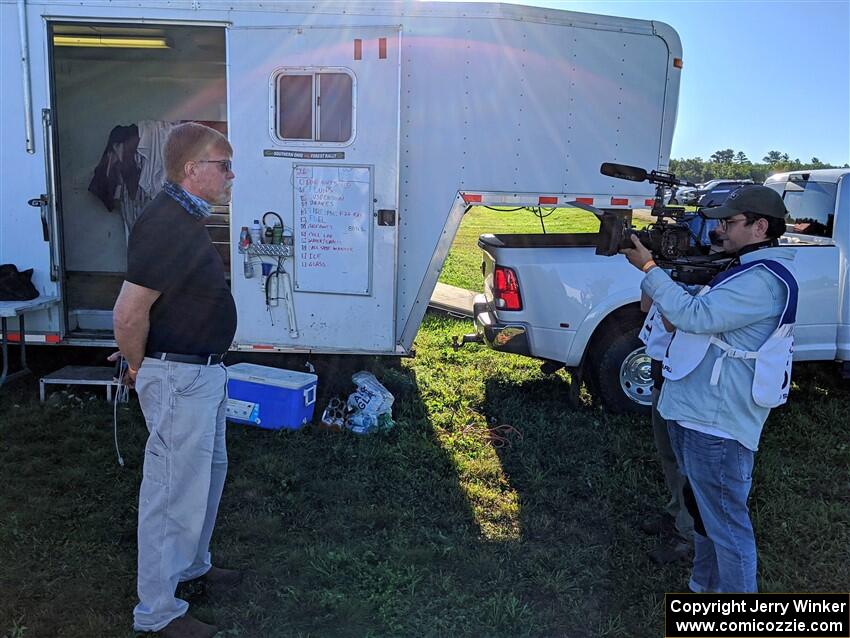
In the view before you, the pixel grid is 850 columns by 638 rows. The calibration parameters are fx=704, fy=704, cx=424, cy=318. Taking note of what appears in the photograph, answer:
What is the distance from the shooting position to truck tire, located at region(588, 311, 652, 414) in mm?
5348

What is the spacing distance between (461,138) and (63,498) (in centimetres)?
359

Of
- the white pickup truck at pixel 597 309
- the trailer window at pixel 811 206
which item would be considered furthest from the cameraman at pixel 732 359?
the trailer window at pixel 811 206

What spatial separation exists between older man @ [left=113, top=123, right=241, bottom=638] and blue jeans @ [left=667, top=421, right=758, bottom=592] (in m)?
1.90

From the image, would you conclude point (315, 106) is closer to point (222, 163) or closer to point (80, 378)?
point (222, 163)

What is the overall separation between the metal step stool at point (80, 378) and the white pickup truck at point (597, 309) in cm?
299

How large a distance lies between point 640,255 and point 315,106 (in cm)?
316

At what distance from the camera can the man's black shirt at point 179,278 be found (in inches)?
101

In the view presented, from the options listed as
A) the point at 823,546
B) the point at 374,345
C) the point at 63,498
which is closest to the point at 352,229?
the point at 374,345

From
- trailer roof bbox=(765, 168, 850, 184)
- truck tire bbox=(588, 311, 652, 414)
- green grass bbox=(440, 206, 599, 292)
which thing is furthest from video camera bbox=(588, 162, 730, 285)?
green grass bbox=(440, 206, 599, 292)

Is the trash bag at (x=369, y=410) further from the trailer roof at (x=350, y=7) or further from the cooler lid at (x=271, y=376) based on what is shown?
the trailer roof at (x=350, y=7)

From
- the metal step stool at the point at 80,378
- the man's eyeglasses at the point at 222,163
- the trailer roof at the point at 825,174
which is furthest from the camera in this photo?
the trailer roof at the point at 825,174

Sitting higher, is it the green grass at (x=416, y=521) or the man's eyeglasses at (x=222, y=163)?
the man's eyeglasses at (x=222, y=163)

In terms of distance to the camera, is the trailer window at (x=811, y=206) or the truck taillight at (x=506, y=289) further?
the trailer window at (x=811, y=206)

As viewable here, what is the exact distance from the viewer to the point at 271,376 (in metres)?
5.27
